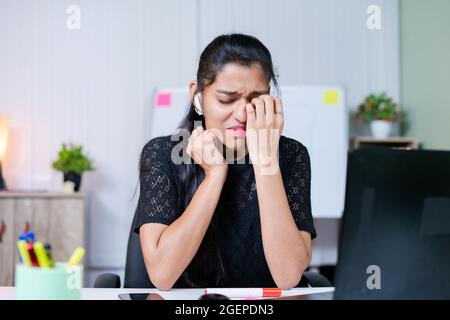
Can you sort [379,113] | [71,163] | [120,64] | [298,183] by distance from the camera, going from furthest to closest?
[379,113] < [71,163] < [120,64] < [298,183]

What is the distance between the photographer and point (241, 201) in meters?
0.93

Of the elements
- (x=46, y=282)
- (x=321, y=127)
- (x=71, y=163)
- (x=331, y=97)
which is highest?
(x=331, y=97)

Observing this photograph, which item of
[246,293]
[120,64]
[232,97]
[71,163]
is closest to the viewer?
[246,293]

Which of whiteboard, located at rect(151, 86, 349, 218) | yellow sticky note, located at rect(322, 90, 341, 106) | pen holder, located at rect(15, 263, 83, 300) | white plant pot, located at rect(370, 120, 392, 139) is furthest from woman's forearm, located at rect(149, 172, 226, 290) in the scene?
white plant pot, located at rect(370, 120, 392, 139)

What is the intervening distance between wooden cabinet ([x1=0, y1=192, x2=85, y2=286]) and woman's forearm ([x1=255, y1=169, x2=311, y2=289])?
1453mm

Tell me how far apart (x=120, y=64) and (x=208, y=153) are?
0.98 meters

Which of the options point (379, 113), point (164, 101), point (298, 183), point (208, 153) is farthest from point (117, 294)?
point (379, 113)

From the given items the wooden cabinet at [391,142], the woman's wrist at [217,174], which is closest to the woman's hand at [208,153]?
the woman's wrist at [217,174]

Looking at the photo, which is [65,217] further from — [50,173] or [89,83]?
[89,83]

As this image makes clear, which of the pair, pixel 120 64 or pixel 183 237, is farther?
pixel 120 64

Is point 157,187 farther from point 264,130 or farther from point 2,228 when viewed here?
point 2,228

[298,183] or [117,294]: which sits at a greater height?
[298,183]

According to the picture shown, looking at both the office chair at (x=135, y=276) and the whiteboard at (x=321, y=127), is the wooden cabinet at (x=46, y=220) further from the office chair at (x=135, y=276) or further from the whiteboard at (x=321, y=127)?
the office chair at (x=135, y=276)
